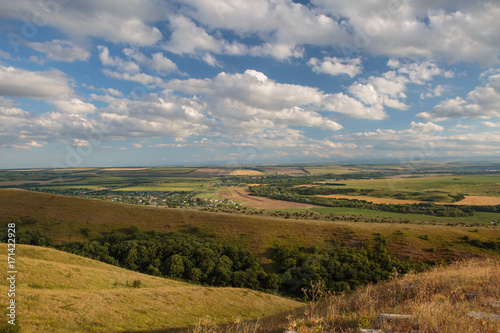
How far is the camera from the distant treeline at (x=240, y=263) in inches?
1469

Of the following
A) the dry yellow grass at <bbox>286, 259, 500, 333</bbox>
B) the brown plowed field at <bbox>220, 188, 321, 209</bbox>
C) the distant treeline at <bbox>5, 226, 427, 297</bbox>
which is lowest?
the brown plowed field at <bbox>220, 188, 321, 209</bbox>

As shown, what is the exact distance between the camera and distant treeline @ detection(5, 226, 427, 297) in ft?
122

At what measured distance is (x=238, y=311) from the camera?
23016 mm

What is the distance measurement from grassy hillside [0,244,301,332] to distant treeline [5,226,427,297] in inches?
315

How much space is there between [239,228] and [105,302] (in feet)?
140

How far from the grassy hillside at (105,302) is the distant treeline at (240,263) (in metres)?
8.01

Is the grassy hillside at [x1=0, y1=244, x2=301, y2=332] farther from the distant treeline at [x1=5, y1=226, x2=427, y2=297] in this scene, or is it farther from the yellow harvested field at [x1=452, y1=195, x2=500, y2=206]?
the yellow harvested field at [x1=452, y1=195, x2=500, y2=206]

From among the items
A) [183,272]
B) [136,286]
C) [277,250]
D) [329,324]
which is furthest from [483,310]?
[277,250]

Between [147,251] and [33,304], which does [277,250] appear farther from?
[33,304]

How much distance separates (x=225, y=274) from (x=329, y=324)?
31582mm

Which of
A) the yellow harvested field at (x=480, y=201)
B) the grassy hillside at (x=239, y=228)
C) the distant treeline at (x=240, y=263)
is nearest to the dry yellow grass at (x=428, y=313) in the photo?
the distant treeline at (x=240, y=263)

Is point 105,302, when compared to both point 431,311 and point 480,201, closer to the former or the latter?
point 431,311

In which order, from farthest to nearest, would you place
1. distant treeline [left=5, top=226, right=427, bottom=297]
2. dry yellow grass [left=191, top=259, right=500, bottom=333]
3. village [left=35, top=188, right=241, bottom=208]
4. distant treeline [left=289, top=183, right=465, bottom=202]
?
distant treeline [left=289, top=183, right=465, bottom=202], village [left=35, top=188, right=241, bottom=208], distant treeline [left=5, top=226, right=427, bottom=297], dry yellow grass [left=191, top=259, right=500, bottom=333]

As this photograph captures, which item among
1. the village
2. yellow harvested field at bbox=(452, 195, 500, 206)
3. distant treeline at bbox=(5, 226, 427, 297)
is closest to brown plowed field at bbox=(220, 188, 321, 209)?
the village
